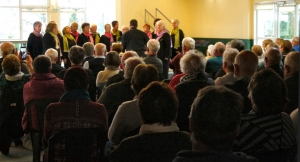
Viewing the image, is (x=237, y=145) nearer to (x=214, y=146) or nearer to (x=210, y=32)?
(x=214, y=146)

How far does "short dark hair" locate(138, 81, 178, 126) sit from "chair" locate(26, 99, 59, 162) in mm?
2288

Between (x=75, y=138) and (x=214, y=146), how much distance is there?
6.30 feet

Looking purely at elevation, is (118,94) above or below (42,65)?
below

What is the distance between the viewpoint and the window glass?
56.3 feet

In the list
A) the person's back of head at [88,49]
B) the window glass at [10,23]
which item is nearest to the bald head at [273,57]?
the person's back of head at [88,49]

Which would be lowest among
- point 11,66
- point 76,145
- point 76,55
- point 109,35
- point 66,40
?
point 76,145

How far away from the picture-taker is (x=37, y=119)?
Answer: 5.23m

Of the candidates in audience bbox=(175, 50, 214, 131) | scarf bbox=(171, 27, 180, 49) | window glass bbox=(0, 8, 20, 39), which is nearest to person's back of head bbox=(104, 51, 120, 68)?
audience bbox=(175, 50, 214, 131)

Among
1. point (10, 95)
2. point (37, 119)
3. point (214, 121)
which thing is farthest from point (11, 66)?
point (214, 121)

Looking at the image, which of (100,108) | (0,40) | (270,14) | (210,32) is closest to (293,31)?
(270,14)

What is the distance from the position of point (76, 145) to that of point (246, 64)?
1.81 meters

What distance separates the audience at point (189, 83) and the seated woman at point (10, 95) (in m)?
2.21

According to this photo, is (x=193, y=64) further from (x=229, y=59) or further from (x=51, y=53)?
(x=51, y=53)

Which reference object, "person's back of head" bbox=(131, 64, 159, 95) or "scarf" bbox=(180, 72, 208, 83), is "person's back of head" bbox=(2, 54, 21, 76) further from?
"person's back of head" bbox=(131, 64, 159, 95)
